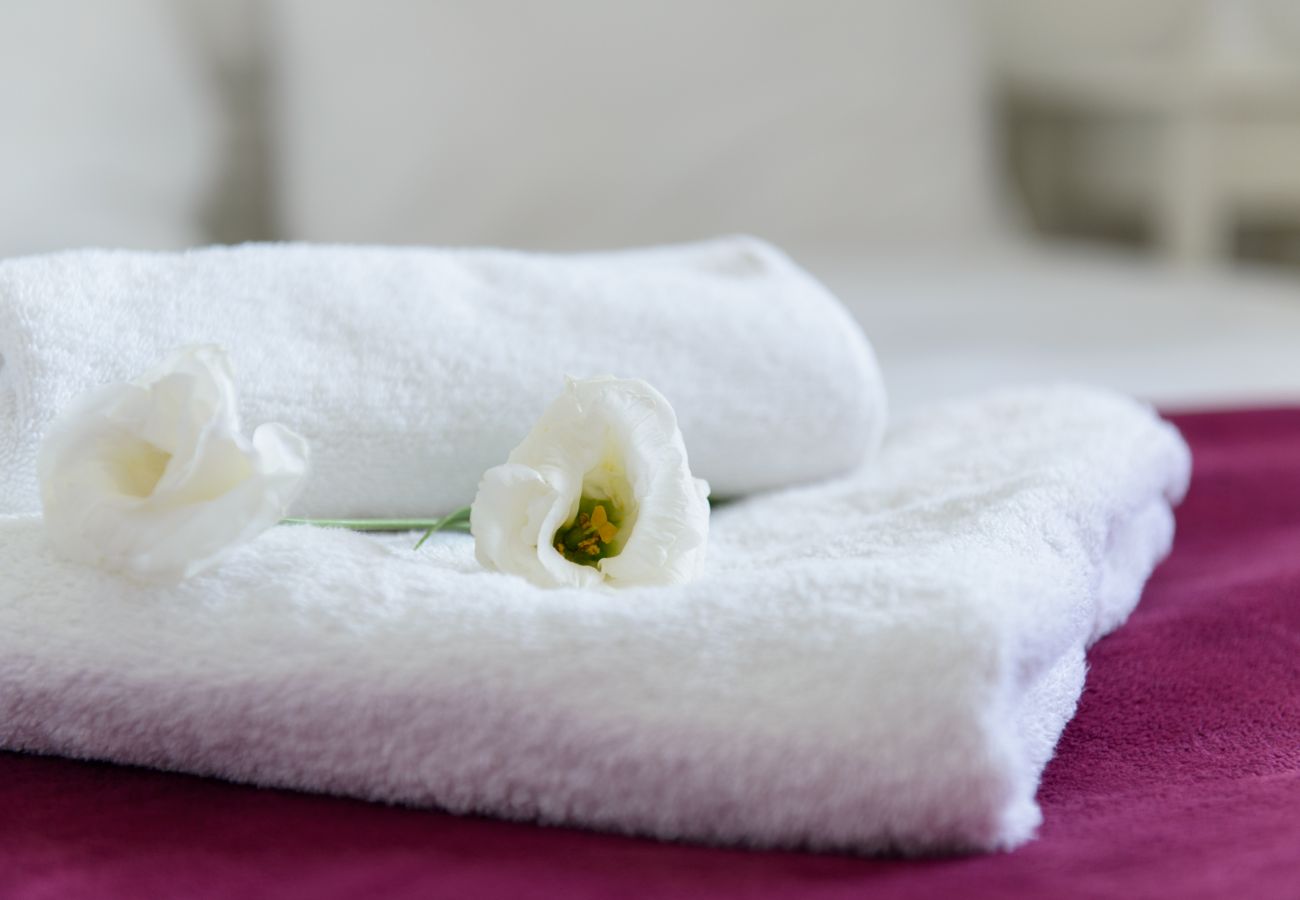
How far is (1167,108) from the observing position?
6.03 ft

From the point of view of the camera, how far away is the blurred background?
3.81 feet

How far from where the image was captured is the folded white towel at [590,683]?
0.35 m

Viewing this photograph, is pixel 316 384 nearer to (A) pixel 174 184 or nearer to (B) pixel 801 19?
(A) pixel 174 184

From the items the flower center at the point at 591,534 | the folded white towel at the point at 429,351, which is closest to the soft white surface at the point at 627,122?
the folded white towel at the point at 429,351

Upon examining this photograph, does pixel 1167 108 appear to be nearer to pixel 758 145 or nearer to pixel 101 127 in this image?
pixel 758 145

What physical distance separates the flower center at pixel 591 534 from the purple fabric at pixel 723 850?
98mm

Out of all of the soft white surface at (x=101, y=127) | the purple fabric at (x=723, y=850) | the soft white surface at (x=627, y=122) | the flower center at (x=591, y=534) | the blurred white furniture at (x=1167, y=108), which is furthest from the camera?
the blurred white furniture at (x=1167, y=108)

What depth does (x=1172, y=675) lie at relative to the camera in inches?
20.3

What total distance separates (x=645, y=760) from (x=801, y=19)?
57.0 inches

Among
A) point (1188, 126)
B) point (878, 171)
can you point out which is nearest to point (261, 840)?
point (878, 171)

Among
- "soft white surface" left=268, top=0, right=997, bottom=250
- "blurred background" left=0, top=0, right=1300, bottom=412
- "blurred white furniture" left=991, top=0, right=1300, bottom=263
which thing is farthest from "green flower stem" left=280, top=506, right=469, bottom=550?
"blurred white furniture" left=991, top=0, right=1300, bottom=263

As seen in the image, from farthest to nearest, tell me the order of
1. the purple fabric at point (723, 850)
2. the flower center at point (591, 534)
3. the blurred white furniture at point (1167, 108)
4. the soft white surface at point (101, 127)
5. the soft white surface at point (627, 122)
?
the blurred white furniture at point (1167, 108)
the soft white surface at point (627, 122)
the soft white surface at point (101, 127)
the flower center at point (591, 534)
the purple fabric at point (723, 850)

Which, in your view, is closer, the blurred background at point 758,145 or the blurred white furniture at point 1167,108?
the blurred background at point 758,145

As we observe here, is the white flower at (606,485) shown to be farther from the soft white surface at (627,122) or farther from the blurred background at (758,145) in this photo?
the soft white surface at (627,122)
